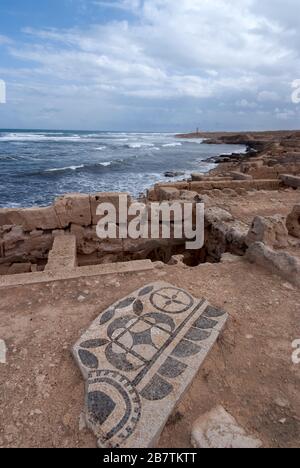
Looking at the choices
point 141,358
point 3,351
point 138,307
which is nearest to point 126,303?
point 138,307

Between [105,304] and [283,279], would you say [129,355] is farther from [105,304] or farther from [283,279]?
[283,279]

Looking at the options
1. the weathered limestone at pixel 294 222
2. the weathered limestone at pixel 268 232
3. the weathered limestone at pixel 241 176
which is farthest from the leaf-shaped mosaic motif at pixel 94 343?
the weathered limestone at pixel 241 176

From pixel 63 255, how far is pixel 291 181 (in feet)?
29.7

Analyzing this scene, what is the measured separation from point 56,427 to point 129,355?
764 millimetres

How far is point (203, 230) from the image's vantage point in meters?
6.66

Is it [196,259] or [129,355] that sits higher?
[129,355]

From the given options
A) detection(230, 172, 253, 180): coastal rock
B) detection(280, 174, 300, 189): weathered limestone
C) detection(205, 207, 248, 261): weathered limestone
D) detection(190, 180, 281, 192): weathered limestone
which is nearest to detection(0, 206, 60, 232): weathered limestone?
detection(205, 207, 248, 261): weathered limestone

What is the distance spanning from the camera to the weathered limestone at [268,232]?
478 centimetres

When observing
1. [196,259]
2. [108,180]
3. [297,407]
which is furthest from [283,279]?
[108,180]

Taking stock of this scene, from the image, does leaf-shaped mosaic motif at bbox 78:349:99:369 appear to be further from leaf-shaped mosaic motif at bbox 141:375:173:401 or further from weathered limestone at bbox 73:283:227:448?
leaf-shaped mosaic motif at bbox 141:375:173:401

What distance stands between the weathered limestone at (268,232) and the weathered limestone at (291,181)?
606cm

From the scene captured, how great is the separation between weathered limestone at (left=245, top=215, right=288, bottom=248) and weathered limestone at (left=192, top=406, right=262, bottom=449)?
3.22m

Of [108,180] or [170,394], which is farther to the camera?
[108,180]

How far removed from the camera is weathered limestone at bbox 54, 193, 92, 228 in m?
5.91
